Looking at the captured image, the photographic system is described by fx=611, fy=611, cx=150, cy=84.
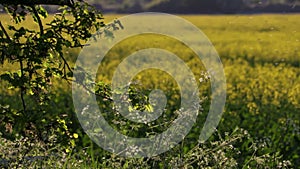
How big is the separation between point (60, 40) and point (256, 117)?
659 cm

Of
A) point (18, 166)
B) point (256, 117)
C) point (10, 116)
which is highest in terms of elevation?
point (10, 116)

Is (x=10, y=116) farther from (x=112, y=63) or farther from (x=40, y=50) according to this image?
(x=112, y=63)

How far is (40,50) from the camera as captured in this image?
366 centimetres

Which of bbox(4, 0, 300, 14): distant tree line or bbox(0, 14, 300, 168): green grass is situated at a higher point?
bbox(4, 0, 300, 14): distant tree line

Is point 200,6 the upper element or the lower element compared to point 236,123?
upper

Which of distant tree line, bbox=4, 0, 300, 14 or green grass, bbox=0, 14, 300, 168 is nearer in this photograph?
green grass, bbox=0, 14, 300, 168

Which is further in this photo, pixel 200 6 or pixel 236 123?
pixel 200 6

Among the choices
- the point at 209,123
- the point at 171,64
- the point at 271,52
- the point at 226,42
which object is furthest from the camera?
the point at 226,42

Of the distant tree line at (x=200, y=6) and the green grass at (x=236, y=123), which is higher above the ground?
the distant tree line at (x=200, y=6)

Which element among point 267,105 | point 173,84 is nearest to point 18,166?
point 267,105

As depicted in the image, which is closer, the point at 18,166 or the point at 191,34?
the point at 18,166

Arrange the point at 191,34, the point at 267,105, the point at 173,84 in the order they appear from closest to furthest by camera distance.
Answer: the point at 267,105 < the point at 173,84 < the point at 191,34

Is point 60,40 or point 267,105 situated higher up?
point 60,40

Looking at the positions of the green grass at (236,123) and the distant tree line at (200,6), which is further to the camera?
the distant tree line at (200,6)
